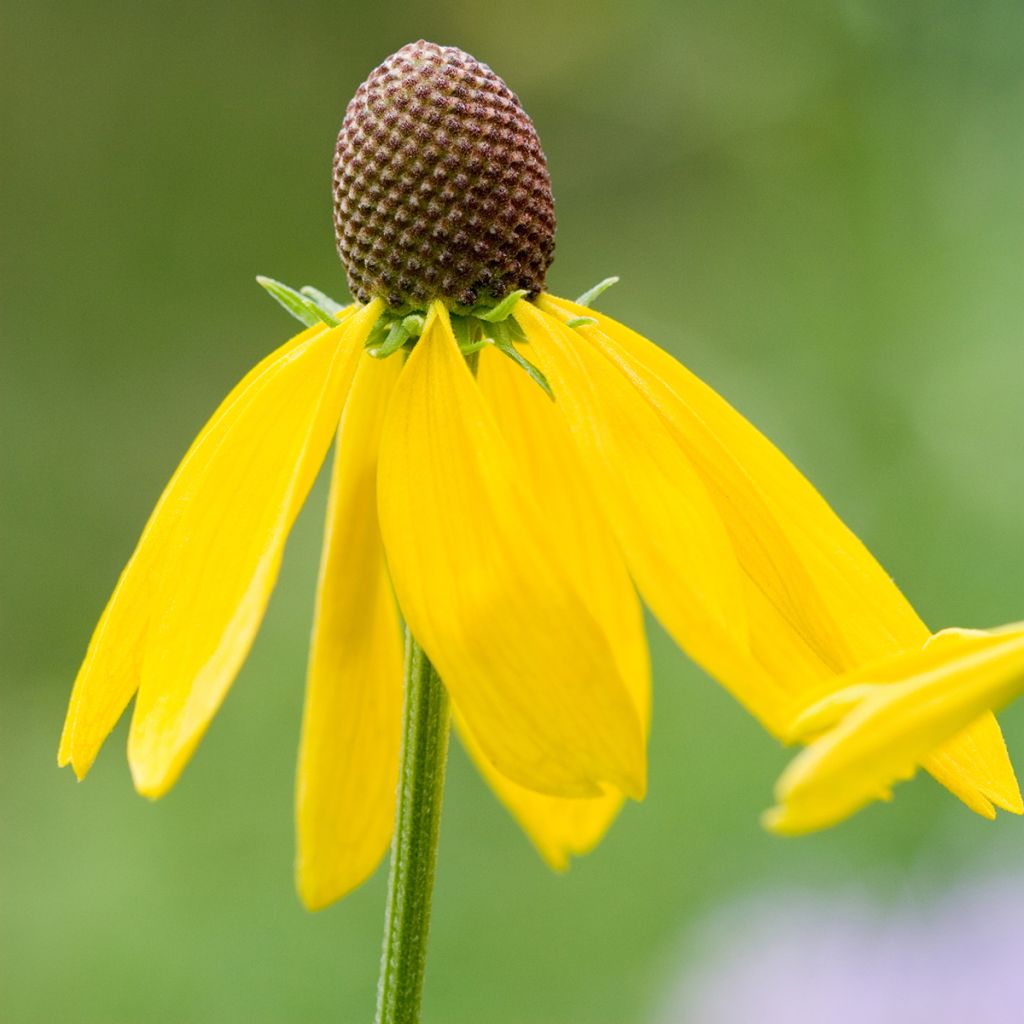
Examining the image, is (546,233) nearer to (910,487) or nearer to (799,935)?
(799,935)

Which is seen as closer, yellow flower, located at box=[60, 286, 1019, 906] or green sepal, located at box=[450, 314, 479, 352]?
yellow flower, located at box=[60, 286, 1019, 906]

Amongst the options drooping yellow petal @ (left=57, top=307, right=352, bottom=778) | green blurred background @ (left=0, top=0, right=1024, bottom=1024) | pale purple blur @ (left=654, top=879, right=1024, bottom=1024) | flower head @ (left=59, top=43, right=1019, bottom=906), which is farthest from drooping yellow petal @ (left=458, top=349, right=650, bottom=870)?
green blurred background @ (left=0, top=0, right=1024, bottom=1024)

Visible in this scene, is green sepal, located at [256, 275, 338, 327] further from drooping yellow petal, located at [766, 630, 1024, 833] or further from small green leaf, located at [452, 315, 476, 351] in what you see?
drooping yellow petal, located at [766, 630, 1024, 833]

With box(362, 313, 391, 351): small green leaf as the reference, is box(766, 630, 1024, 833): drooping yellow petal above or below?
below

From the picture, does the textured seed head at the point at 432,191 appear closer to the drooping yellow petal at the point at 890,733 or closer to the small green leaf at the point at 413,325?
the small green leaf at the point at 413,325

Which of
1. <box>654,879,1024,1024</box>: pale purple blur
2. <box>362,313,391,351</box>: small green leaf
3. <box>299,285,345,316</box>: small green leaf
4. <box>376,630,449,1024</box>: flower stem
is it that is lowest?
<box>654,879,1024,1024</box>: pale purple blur

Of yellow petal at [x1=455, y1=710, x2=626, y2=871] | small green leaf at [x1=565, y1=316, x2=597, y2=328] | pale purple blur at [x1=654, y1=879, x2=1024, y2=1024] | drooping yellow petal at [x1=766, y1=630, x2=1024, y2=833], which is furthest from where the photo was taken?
pale purple blur at [x1=654, y1=879, x2=1024, y2=1024]

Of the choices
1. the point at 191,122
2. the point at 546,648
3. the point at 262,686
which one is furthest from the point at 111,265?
the point at 546,648

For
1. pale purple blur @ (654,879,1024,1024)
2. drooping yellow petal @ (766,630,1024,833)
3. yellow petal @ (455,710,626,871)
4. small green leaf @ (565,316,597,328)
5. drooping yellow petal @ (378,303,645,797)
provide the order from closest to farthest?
drooping yellow petal @ (766,630,1024,833)
drooping yellow petal @ (378,303,645,797)
small green leaf @ (565,316,597,328)
yellow petal @ (455,710,626,871)
pale purple blur @ (654,879,1024,1024)
